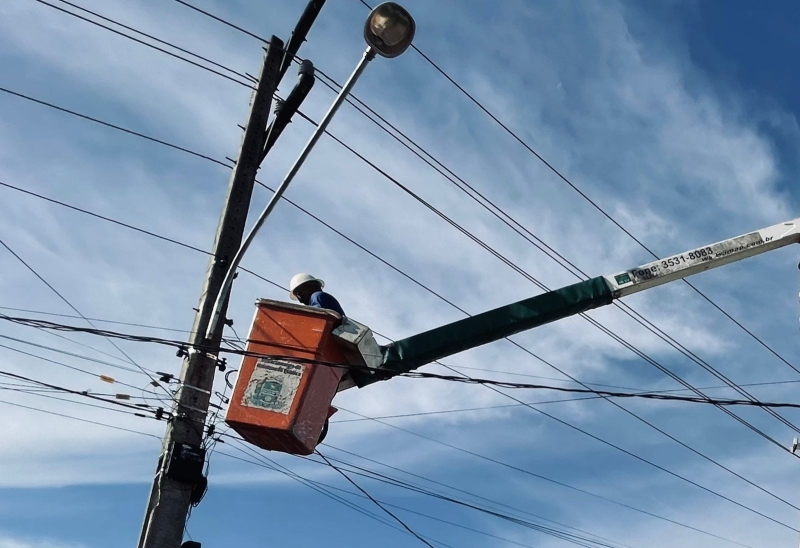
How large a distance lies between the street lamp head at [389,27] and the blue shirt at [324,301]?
2319 mm

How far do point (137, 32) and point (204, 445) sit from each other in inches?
181

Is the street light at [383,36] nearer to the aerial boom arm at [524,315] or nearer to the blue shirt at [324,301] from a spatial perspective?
the blue shirt at [324,301]

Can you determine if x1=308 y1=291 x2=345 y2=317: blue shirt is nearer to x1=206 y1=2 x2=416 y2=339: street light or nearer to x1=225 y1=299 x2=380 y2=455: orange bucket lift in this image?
x1=225 y1=299 x2=380 y2=455: orange bucket lift

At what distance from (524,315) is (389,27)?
2793 millimetres

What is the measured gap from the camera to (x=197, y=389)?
8344mm

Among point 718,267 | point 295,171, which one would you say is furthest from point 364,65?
point 718,267

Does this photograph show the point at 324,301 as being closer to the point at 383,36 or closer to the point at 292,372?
the point at 292,372

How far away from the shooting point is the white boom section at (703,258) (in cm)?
820

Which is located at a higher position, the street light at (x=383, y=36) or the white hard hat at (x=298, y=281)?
the street light at (x=383, y=36)

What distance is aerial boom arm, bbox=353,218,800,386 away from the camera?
755cm

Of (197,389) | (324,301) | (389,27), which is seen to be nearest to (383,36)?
(389,27)

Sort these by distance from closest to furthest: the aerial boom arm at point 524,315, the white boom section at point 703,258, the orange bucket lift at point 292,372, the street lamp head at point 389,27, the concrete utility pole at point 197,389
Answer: the street lamp head at point 389,27, the orange bucket lift at point 292,372, the aerial boom arm at point 524,315, the concrete utility pole at point 197,389, the white boom section at point 703,258

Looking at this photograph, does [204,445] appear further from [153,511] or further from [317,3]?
[317,3]

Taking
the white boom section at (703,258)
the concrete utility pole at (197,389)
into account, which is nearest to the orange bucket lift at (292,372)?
the concrete utility pole at (197,389)
